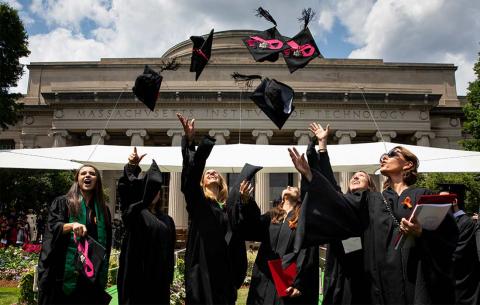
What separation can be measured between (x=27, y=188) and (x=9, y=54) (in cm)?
983

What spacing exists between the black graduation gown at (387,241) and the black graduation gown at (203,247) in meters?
1.42

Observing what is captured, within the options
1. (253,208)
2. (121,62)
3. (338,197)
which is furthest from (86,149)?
(121,62)

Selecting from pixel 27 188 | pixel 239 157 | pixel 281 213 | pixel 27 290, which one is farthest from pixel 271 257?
pixel 27 188

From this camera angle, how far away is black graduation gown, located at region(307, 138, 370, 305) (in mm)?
4273

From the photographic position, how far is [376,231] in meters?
3.71

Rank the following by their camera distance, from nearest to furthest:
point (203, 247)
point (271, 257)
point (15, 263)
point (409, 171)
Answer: point (409, 171)
point (203, 247)
point (271, 257)
point (15, 263)

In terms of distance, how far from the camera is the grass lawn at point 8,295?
31.5 ft

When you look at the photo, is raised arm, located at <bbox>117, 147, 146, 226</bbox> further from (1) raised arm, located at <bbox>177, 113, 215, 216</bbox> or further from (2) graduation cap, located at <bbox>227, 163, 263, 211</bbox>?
(2) graduation cap, located at <bbox>227, 163, 263, 211</bbox>

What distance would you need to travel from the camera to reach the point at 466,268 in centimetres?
564

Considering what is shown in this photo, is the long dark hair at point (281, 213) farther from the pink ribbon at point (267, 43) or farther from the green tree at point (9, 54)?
the green tree at point (9, 54)

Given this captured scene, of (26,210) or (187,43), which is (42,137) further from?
(187,43)

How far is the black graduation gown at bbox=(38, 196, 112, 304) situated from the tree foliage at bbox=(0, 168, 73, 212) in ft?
88.5

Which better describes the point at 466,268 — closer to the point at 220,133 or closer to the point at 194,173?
the point at 194,173

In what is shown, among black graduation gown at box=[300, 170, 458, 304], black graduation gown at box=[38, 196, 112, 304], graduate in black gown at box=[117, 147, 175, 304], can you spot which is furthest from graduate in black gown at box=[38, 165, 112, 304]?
black graduation gown at box=[300, 170, 458, 304]
